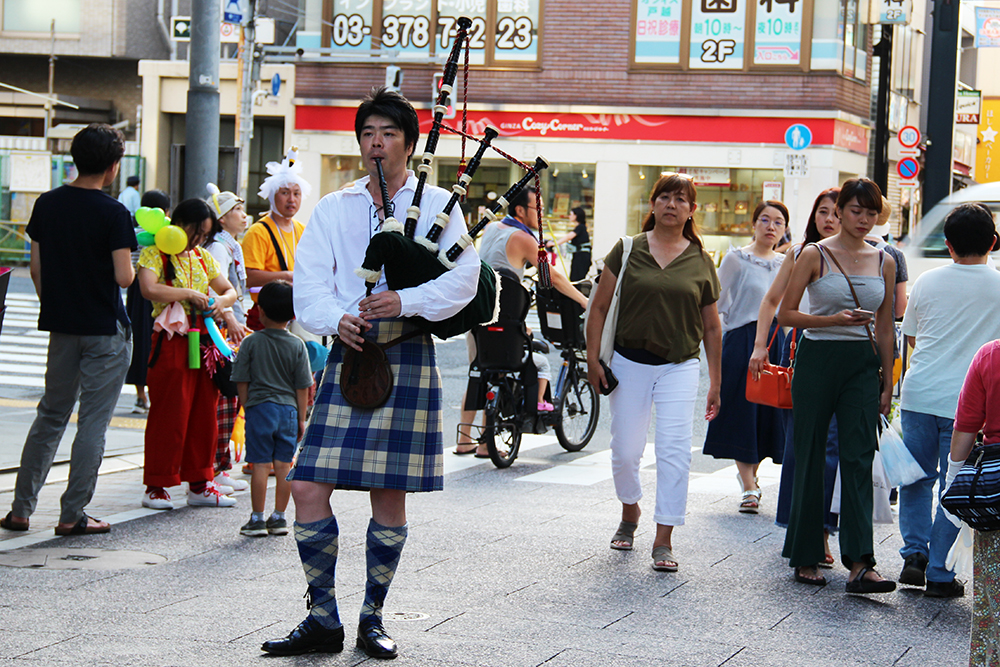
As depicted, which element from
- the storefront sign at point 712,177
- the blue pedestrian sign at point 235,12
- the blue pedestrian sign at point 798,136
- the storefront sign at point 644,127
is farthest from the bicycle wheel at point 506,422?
the storefront sign at point 712,177

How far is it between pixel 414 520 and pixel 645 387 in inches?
62.0

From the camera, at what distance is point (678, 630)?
4.91 m

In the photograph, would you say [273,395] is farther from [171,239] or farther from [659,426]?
[659,426]

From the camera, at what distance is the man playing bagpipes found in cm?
430

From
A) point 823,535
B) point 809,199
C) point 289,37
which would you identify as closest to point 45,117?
point 289,37

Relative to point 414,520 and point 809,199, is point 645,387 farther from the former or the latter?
point 809,199

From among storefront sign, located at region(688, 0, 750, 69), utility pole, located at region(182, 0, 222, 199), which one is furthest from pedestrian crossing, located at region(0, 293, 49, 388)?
storefront sign, located at region(688, 0, 750, 69)

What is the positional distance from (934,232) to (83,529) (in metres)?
13.1

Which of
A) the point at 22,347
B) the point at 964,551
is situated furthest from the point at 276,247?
the point at 22,347

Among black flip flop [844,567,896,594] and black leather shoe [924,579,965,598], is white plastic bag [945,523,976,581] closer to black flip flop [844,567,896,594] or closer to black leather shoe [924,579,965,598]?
black flip flop [844,567,896,594]

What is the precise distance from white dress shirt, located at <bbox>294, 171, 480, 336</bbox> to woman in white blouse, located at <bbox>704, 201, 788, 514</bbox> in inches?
151

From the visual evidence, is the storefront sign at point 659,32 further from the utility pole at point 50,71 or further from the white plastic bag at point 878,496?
the white plastic bag at point 878,496

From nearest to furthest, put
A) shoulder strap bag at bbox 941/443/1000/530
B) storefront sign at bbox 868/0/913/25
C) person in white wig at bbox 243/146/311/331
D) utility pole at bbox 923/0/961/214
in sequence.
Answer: shoulder strap bag at bbox 941/443/1000/530
person in white wig at bbox 243/146/311/331
utility pole at bbox 923/0/961/214
storefront sign at bbox 868/0/913/25

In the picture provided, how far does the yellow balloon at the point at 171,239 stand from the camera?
6992 millimetres
